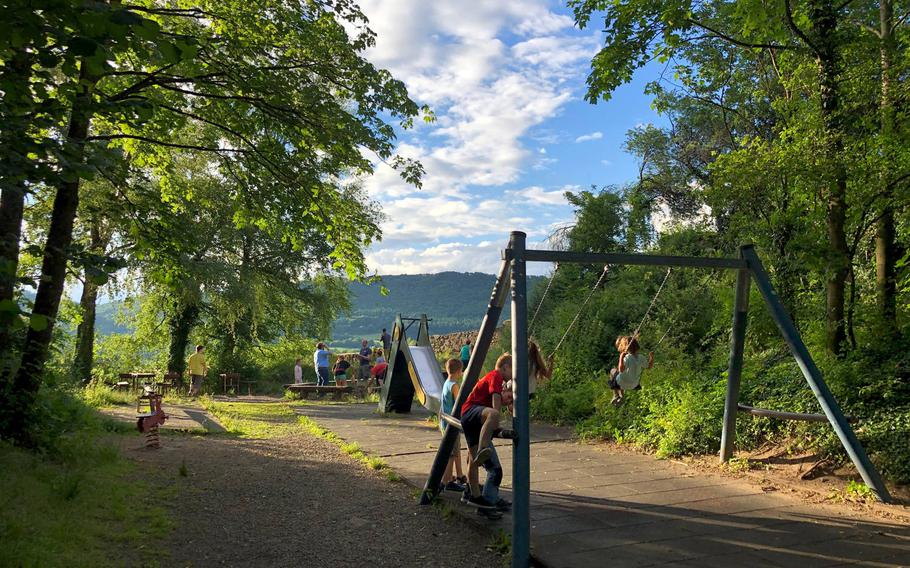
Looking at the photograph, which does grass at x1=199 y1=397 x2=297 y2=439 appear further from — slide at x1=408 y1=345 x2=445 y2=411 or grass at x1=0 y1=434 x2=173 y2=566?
grass at x1=0 y1=434 x2=173 y2=566

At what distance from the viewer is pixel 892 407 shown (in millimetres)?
6684

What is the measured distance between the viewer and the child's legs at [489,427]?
209 inches

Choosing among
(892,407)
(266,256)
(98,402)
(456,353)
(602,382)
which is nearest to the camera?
(892,407)

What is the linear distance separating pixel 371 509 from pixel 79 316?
18.2ft

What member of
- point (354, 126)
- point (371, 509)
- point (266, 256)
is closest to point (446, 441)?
point (371, 509)

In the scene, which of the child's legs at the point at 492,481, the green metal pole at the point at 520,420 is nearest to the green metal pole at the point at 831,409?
the green metal pole at the point at 520,420

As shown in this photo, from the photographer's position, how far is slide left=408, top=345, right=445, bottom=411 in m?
13.0

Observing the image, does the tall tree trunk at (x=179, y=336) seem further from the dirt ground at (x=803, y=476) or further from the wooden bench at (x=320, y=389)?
the dirt ground at (x=803, y=476)

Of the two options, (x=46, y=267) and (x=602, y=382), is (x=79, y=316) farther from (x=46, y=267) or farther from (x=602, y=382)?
(x=602, y=382)

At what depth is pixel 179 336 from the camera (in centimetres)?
2584

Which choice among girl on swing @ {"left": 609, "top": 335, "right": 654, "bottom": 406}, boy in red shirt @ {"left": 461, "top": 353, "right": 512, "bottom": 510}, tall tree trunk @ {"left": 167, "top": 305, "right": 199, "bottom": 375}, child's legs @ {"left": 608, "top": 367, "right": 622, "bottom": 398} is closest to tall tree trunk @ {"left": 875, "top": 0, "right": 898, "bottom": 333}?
girl on swing @ {"left": 609, "top": 335, "right": 654, "bottom": 406}

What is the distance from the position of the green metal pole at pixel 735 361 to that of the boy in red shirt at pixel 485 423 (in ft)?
9.72

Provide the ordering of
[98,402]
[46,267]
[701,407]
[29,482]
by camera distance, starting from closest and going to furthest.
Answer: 1. [29,482]
2. [46,267]
3. [701,407]
4. [98,402]

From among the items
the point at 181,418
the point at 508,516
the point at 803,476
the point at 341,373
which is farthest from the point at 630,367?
the point at 341,373
